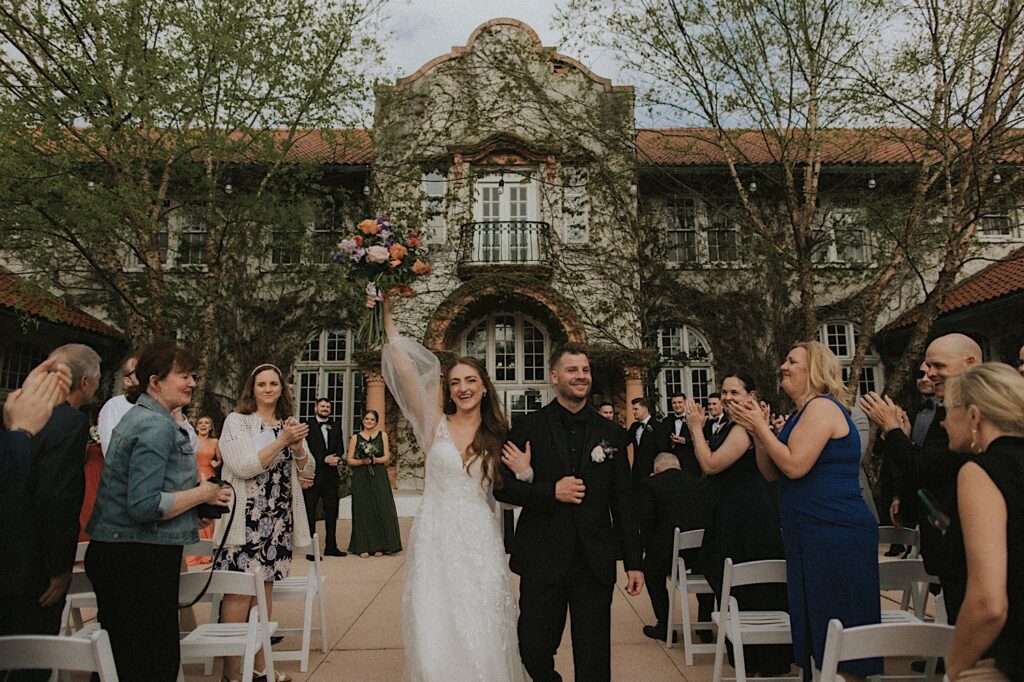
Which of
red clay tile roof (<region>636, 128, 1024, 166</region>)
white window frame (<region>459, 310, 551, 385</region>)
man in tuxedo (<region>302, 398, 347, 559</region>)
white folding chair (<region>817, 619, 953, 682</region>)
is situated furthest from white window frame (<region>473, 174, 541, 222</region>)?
white folding chair (<region>817, 619, 953, 682</region>)

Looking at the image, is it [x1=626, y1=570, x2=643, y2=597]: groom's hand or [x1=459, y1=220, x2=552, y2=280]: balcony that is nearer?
[x1=626, y1=570, x2=643, y2=597]: groom's hand

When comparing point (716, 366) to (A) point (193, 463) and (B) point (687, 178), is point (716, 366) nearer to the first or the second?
(B) point (687, 178)

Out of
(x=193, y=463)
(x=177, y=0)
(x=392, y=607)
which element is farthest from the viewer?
(x=177, y=0)

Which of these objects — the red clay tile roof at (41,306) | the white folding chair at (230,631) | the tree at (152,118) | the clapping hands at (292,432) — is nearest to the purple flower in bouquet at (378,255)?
the clapping hands at (292,432)

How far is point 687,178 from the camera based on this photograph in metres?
16.7

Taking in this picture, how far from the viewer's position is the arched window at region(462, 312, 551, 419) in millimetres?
16984

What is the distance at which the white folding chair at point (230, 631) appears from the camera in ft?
10.7

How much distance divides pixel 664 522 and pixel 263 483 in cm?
327

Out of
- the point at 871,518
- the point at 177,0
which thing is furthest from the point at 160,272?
the point at 871,518

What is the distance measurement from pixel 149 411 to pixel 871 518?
352 cm

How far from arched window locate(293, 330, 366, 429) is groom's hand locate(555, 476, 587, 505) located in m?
14.1

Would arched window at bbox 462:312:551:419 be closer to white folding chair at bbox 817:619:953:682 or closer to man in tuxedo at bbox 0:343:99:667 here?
man in tuxedo at bbox 0:343:99:667

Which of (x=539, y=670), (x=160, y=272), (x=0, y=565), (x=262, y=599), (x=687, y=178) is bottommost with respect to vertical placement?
(x=539, y=670)

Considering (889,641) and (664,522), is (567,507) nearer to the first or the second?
(889,641)
